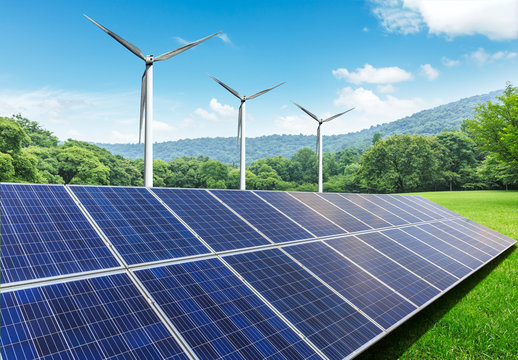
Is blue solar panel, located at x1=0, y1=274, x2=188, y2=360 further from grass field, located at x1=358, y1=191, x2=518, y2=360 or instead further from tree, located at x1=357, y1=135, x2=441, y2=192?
tree, located at x1=357, y1=135, x2=441, y2=192

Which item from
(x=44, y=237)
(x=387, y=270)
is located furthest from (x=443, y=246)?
(x=44, y=237)

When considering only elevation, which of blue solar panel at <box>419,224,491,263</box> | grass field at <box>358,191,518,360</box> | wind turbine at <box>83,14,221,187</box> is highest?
wind turbine at <box>83,14,221,187</box>

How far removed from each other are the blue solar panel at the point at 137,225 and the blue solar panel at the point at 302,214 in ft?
14.9

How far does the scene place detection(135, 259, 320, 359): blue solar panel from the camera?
510 cm

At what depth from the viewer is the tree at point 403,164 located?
265 feet

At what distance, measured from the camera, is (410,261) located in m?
10.6

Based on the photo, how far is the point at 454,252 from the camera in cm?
1295

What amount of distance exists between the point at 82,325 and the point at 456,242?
595 inches

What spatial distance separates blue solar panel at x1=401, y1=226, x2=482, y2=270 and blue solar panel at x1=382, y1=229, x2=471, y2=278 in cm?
39

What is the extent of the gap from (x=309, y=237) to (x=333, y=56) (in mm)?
147428

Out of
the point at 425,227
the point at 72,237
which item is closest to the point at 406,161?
the point at 425,227

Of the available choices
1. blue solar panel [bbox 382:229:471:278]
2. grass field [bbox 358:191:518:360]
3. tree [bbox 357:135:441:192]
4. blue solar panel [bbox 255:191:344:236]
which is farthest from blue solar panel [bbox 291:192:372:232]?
tree [bbox 357:135:441:192]

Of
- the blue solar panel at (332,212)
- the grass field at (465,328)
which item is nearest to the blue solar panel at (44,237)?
the grass field at (465,328)

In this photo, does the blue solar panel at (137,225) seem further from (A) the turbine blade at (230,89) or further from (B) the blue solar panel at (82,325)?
(A) the turbine blade at (230,89)
